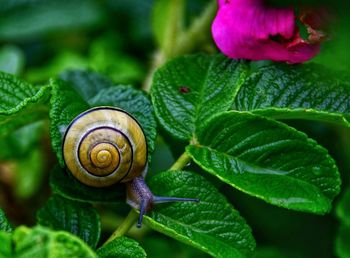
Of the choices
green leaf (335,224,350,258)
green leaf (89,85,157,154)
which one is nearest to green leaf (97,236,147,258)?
green leaf (89,85,157,154)

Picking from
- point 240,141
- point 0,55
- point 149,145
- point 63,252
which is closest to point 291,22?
point 240,141

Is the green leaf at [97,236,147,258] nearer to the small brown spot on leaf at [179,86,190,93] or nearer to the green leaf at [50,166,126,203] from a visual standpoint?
the green leaf at [50,166,126,203]

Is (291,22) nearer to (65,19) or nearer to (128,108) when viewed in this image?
(128,108)

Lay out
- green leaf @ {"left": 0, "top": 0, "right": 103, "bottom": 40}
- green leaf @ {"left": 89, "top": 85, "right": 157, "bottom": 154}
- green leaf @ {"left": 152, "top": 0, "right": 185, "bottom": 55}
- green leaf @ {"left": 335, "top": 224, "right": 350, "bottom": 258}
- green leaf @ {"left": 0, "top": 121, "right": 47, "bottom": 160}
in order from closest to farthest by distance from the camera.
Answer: green leaf @ {"left": 89, "top": 85, "right": 157, "bottom": 154} < green leaf @ {"left": 335, "top": 224, "right": 350, "bottom": 258} < green leaf @ {"left": 0, "top": 121, "right": 47, "bottom": 160} < green leaf @ {"left": 152, "top": 0, "right": 185, "bottom": 55} < green leaf @ {"left": 0, "top": 0, "right": 103, "bottom": 40}

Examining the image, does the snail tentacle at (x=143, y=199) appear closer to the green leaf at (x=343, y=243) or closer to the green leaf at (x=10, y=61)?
the green leaf at (x=343, y=243)

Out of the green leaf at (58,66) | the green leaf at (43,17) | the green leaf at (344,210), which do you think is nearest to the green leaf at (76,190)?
the green leaf at (344,210)

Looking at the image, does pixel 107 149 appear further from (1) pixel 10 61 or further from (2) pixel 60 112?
(1) pixel 10 61
